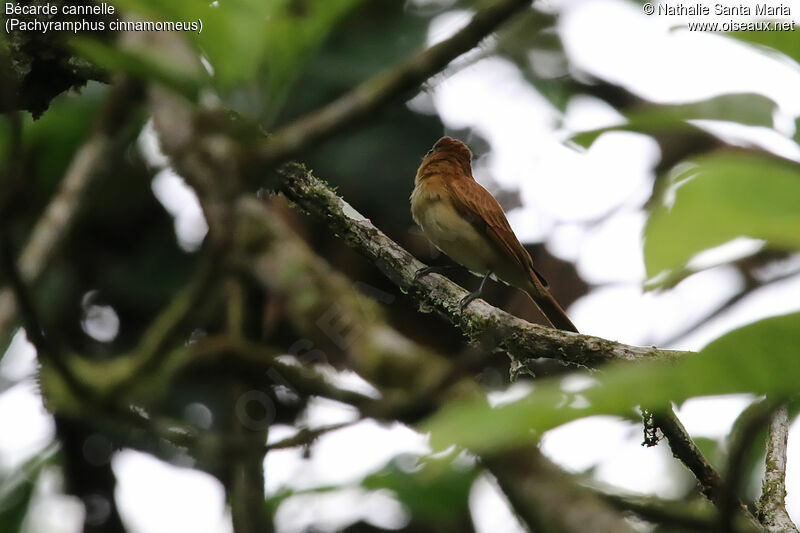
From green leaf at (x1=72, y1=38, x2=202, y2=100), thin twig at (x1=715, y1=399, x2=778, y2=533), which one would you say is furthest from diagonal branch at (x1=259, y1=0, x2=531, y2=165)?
thin twig at (x1=715, y1=399, x2=778, y2=533)

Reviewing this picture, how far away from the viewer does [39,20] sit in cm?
269

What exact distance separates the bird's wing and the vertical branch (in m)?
1.66

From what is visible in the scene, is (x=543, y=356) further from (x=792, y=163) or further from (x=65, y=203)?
(x=65, y=203)

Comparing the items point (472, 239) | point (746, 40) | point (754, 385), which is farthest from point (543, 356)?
point (754, 385)

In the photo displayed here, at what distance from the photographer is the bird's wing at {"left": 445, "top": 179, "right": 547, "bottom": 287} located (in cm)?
429

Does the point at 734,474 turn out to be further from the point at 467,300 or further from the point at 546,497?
the point at 467,300

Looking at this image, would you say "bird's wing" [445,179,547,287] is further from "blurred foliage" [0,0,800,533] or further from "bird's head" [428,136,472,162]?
"blurred foliage" [0,0,800,533]

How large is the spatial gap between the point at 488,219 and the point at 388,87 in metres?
3.32

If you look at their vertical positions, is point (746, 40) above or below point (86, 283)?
above

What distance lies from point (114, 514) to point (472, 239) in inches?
87.9

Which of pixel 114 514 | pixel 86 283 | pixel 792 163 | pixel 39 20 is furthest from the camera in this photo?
pixel 86 283

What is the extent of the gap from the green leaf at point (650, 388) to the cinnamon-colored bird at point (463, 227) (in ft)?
11.3

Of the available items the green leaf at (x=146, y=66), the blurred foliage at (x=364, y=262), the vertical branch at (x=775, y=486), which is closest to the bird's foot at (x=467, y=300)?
the blurred foliage at (x=364, y=262)

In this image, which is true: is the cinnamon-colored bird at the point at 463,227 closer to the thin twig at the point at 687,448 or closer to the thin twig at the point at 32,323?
the thin twig at the point at 687,448
